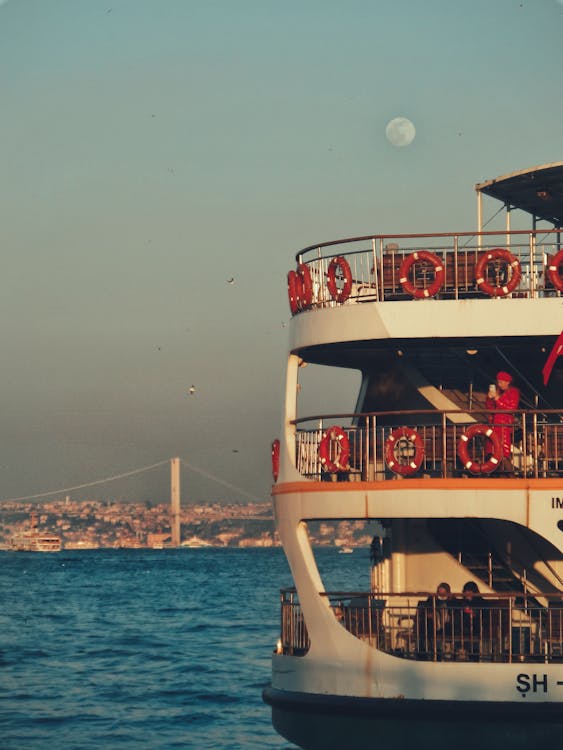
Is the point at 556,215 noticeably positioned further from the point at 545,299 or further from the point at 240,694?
the point at 240,694

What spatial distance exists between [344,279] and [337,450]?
2579 mm

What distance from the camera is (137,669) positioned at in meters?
55.5

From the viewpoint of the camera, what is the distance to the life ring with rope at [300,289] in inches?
1046

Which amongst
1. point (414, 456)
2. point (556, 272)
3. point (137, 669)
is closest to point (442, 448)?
point (414, 456)

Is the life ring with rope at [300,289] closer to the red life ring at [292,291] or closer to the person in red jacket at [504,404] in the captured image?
the red life ring at [292,291]

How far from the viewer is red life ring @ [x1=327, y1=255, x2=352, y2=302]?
25.8 meters

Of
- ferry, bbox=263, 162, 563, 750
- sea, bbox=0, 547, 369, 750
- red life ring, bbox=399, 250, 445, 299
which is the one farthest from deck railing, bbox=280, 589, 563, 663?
sea, bbox=0, 547, 369, 750

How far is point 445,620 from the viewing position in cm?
2495

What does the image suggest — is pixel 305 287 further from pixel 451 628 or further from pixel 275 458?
pixel 451 628

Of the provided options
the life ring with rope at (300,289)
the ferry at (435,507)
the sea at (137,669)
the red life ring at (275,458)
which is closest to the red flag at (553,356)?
the ferry at (435,507)

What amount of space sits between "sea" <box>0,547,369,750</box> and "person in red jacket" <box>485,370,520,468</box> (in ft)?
37.2

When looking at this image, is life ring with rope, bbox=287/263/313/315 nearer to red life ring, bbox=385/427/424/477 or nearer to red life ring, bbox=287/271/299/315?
red life ring, bbox=287/271/299/315

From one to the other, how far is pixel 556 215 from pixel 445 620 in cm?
981

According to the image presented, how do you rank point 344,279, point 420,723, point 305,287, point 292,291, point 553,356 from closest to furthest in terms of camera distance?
point 420,723 < point 553,356 < point 344,279 < point 305,287 < point 292,291
